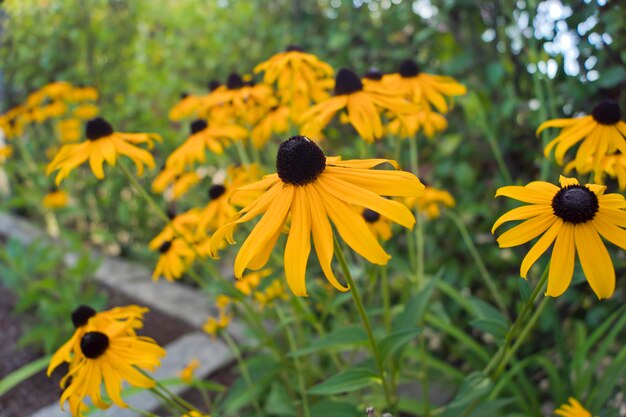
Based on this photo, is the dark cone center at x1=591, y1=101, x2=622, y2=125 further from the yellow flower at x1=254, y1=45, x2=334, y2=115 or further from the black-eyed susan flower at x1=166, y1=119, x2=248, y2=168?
the black-eyed susan flower at x1=166, y1=119, x2=248, y2=168

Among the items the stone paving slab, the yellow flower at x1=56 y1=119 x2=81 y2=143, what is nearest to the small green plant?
the stone paving slab

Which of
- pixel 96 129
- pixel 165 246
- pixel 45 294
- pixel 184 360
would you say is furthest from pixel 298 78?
pixel 45 294

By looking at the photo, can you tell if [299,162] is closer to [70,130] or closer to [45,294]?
[45,294]

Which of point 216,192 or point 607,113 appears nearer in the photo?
point 607,113

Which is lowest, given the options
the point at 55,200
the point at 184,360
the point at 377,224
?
the point at 184,360

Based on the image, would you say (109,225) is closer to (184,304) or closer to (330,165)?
(184,304)

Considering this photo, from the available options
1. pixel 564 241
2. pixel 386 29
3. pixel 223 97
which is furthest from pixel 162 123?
pixel 564 241

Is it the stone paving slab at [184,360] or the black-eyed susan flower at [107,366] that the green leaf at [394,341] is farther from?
the stone paving slab at [184,360]
